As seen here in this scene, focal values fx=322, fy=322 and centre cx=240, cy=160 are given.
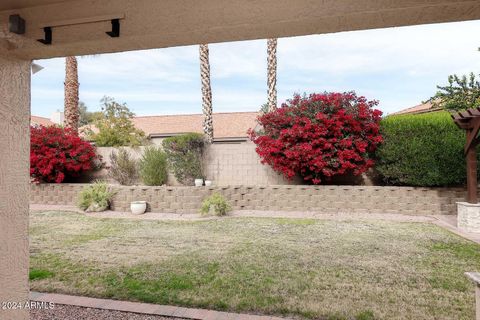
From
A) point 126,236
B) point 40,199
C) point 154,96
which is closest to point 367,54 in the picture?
point 126,236

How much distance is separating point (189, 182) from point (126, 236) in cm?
533

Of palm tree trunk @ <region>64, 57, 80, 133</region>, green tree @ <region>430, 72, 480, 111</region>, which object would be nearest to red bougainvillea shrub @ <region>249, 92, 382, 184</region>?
green tree @ <region>430, 72, 480, 111</region>

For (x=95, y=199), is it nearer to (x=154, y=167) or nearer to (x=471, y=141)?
(x=154, y=167)

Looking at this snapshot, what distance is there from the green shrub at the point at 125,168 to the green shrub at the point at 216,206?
4552 millimetres

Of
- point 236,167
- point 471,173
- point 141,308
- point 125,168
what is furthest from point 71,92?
point 471,173

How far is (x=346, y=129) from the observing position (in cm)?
1071

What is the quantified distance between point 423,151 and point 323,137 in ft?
9.95

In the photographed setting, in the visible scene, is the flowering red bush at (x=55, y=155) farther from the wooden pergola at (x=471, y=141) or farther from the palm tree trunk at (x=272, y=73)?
the wooden pergola at (x=471, y=141)

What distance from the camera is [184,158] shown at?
12445 millimetres

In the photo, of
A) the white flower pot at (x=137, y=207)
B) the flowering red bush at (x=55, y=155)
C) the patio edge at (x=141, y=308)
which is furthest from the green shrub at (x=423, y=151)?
the flowering red bush at (x=55, y=155)

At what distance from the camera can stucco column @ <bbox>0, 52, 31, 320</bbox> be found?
257 cm

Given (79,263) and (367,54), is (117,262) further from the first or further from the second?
(367,54)

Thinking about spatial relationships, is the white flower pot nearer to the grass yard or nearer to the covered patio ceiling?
the grass yard

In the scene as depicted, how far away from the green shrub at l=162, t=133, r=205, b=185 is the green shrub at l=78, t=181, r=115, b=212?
253 centimetres
